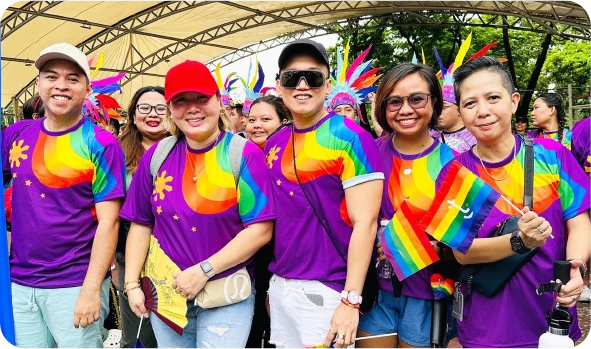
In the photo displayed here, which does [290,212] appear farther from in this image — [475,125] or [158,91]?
[158,91]

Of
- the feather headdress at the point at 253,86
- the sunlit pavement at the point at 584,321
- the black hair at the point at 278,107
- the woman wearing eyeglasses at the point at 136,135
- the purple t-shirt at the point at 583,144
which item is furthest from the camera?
the feather headdress at the point at 253,86

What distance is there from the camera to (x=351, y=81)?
3844mm

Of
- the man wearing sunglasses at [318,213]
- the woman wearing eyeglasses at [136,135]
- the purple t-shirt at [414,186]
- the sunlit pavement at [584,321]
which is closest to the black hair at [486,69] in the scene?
the purple t-shirt at [414,186]

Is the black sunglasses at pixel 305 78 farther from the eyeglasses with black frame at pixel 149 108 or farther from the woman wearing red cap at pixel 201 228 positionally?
the eyeglasses with black frame at pixel 149 108

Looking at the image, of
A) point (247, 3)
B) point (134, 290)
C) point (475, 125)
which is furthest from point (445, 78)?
point (247, 3)

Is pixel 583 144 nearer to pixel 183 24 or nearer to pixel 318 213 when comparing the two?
pixel 318 213

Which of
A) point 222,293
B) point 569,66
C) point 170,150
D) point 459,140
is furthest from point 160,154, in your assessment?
point 569,66

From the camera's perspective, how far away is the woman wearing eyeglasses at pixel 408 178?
8.28 ft

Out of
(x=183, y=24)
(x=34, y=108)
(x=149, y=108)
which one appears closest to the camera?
(x=149, y=108)

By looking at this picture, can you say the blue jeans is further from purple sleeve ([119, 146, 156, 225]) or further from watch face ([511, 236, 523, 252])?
watch face ([511, 236, 523, 252])

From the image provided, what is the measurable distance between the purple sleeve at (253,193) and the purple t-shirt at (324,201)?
90mm

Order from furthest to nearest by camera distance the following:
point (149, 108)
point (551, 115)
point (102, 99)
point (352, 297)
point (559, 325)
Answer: point (551, 115) → point (102, 99) → point (149, 108) → point (352, 297) → point (559, 325)

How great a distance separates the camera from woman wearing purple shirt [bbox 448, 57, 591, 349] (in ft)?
7.11

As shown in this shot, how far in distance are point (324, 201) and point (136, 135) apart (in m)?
1.80
